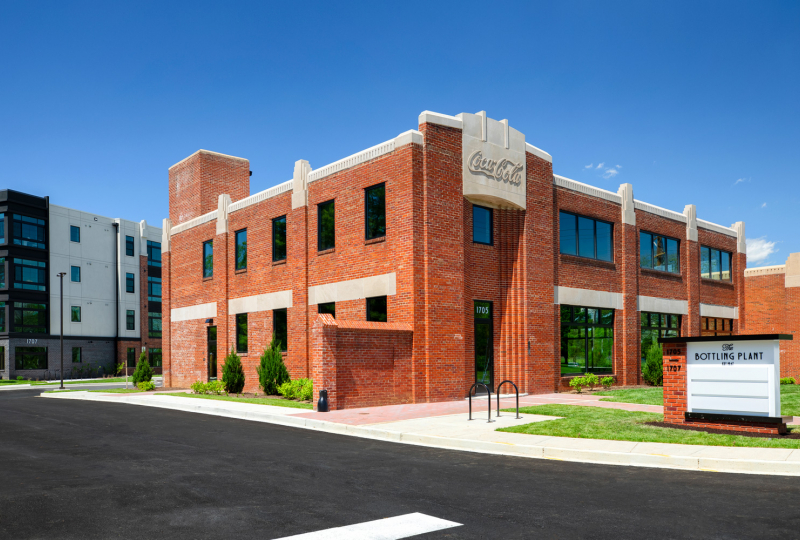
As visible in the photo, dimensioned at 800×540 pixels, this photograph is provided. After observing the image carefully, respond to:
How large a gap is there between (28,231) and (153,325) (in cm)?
1596

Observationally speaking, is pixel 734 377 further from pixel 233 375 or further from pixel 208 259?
pixel 208 259

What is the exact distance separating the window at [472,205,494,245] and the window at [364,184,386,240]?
3256 millimetres

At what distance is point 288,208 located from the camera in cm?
2658

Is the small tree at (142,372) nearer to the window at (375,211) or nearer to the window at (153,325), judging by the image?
the window at (375,211)

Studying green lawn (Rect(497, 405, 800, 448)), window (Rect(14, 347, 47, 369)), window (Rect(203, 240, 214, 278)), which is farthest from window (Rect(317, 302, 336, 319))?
window (Rect(14, 347, 47, 369))

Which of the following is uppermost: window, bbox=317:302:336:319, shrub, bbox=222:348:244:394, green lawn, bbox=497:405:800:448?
window, bbox=317:302:336:319

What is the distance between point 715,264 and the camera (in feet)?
119

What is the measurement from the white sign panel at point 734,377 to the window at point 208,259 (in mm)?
24171

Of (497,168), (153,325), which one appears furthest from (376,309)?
(153,325)

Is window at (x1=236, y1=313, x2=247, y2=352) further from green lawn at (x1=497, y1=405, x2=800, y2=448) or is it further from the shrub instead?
green lawn at (x1=497, y1=405, x2=800, y2=448)

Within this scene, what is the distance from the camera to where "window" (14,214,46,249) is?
2093 inches

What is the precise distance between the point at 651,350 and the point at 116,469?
955 inches

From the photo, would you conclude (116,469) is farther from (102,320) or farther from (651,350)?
(102,320)

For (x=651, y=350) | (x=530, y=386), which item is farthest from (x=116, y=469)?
(x=651, y=350)
